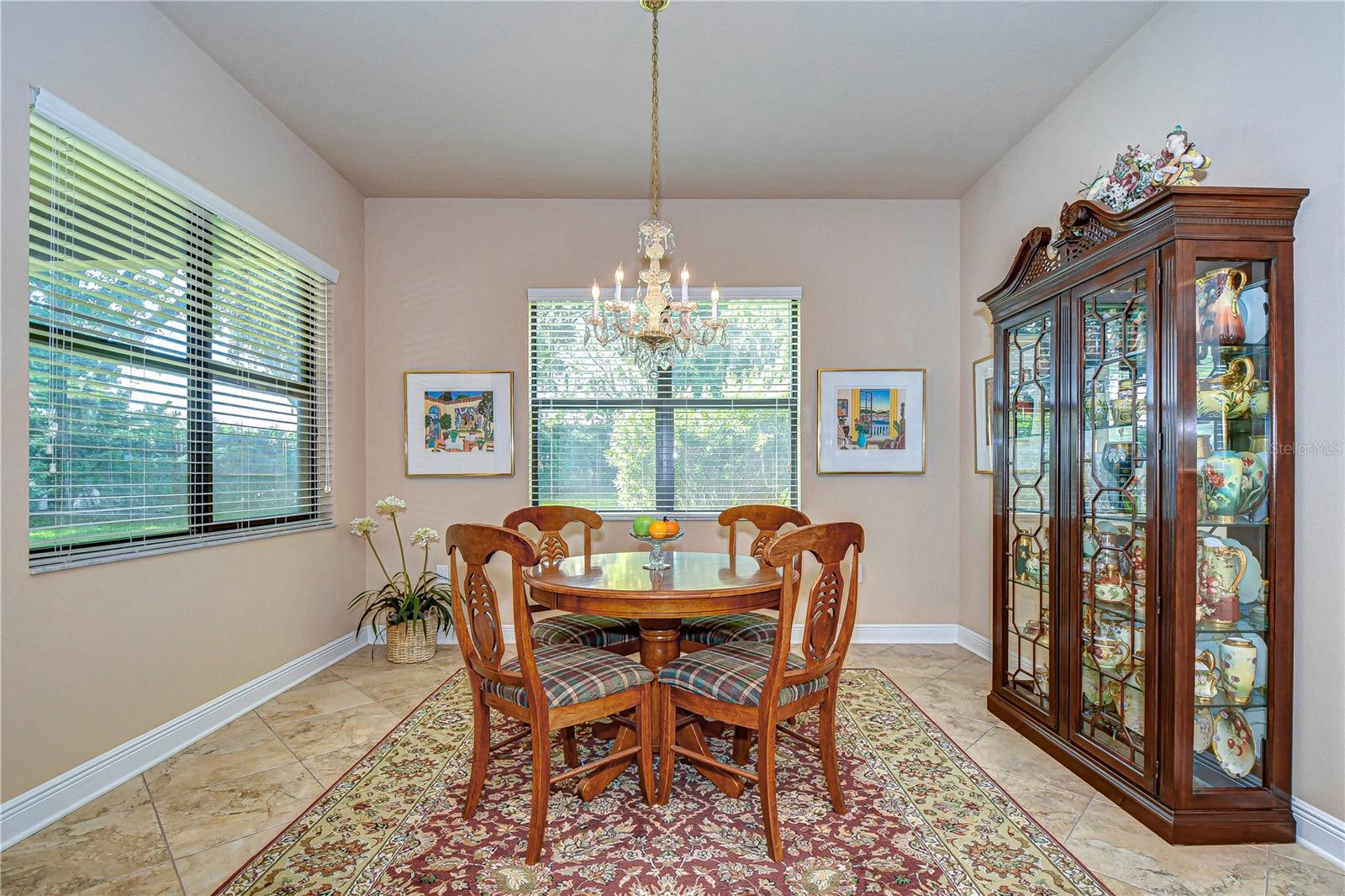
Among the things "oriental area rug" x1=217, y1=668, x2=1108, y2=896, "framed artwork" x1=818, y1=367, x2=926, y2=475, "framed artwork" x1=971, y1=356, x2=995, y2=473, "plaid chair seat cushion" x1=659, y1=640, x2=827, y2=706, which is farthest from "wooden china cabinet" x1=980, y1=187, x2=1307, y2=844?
"framed artwork" x1=818, y1=367, x2=926, y2=475

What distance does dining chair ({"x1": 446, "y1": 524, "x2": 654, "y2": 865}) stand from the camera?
6.43 ft

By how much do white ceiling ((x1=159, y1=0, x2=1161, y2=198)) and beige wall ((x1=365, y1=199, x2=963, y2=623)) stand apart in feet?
1.00

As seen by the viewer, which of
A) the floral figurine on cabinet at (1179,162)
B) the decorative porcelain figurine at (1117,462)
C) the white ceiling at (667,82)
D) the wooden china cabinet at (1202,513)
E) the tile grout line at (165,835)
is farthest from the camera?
the white ceiling at (667,82)

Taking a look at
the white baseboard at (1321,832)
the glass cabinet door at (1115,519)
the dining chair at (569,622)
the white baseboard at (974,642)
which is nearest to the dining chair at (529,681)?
the dining chair at (569,622)

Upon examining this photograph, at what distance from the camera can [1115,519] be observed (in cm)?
232

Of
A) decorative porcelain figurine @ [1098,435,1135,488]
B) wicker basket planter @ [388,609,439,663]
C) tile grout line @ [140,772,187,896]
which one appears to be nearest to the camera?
tile grout line @ [140,772,187,896]

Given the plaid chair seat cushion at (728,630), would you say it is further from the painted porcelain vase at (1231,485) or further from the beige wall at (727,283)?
the painted porcelain vase at (1231,485)

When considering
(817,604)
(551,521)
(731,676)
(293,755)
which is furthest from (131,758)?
(817,604)

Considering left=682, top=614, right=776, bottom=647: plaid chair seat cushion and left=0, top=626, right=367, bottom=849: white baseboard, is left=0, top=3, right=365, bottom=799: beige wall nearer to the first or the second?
left=0, top=626, right=367, bottom=849: white baseboard

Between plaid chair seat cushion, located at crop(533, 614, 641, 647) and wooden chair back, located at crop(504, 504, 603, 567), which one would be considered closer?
plaid chair seat cushion, located at crop(533, 614, 641, 647)

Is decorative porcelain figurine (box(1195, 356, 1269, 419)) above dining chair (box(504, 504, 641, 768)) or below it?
above

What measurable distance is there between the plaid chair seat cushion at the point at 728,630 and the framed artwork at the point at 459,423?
195 cm

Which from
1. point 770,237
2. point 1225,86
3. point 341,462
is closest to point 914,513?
point 770,237

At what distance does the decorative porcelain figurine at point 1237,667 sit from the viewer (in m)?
2.07
